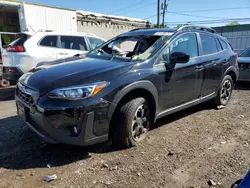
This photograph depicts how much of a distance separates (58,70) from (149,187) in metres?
1.99

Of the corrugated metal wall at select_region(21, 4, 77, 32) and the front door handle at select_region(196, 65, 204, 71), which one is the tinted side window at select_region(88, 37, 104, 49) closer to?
the corrugated metal wall at select_region(21, 4, 77, 32)

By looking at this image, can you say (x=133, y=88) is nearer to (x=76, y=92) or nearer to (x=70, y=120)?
(x=76, y=92)

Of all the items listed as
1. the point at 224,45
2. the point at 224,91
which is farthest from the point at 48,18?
the point at 224,91

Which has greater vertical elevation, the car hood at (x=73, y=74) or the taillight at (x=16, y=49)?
the taillight at (x=16, y=49)

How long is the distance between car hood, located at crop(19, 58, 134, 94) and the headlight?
66 millimetres

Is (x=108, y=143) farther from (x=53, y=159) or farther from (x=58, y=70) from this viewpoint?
(x=58, y=70)

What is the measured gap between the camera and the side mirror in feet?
12.3

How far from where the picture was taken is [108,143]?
3604mm

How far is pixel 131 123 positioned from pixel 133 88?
1.61 ft

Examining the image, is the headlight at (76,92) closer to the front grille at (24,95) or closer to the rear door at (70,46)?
the front grille at (24,95)

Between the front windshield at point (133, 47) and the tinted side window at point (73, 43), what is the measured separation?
3.37 meters

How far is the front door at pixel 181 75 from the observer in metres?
3.77

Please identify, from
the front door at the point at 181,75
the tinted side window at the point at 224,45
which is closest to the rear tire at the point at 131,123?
the front door at the point at 181,75

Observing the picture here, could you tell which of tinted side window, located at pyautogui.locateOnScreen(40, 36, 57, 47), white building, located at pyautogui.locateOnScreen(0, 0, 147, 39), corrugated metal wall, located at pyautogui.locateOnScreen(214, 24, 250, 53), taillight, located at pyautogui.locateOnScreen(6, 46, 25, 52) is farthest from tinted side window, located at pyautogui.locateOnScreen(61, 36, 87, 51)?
corrugated metal wall, located at pyautogui.locateOnScreen(214, 24, 250, 53)
